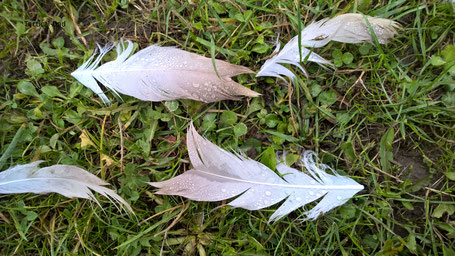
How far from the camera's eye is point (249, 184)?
1698 millimetres

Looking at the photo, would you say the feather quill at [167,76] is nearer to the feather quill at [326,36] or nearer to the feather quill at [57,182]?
the feather quill at [326,36]

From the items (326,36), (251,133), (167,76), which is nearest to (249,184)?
(251,133)

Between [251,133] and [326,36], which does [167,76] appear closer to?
[251,133]

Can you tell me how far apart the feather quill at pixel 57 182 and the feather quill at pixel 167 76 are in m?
0.47

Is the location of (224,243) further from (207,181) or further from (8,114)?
(8,114)

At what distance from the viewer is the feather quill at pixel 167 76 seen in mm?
1759

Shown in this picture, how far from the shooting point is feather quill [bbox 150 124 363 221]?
1681 millimetres

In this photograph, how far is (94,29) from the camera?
200 cm

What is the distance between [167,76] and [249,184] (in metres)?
0.75

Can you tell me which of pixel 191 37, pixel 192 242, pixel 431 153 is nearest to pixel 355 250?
pixel 431 153

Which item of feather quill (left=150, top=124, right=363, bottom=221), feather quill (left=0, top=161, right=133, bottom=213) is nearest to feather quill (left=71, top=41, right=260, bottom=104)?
feather quill (left=150, top=124, right=363, bottom=221)

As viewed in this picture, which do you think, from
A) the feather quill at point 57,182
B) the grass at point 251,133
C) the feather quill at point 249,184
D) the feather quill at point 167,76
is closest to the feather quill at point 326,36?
the grass at point 251,133

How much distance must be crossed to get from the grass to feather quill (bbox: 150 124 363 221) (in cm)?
9

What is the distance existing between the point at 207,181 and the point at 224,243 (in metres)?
0.39
